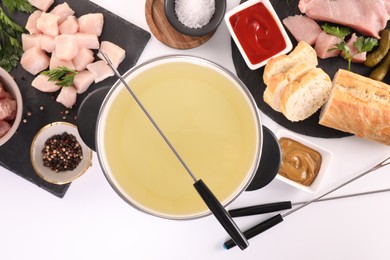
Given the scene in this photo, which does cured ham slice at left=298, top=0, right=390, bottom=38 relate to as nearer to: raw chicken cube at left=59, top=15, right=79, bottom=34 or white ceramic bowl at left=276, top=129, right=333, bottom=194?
white ceramic bowl at left=276, top=129, right=333, bottom=194

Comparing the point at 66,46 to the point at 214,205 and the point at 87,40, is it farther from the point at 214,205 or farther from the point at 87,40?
the point at 214,205

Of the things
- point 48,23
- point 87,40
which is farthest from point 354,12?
point 48,23

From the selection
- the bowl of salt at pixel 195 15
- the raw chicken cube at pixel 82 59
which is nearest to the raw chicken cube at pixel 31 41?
the raw chicken cube at pixel 82 59

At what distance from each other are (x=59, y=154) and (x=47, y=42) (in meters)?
0.32

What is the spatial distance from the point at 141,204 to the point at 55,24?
642mm

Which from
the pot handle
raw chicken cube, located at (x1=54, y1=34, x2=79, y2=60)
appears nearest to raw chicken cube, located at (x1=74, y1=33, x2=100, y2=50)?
raw chicken cube, located at (x1=54, y1=34, x2=79, y2=60)

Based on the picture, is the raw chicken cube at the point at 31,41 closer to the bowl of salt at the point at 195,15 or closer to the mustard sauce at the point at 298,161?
the bowl of salt at the point at 195,15

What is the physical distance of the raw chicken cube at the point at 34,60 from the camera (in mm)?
1395

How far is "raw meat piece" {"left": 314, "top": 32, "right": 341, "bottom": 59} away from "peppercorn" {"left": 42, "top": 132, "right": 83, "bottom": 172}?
2.43 feet

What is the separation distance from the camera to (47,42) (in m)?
1.41

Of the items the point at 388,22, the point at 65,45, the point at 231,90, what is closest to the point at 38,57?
the point at 65,45

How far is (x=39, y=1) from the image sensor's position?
55.6 inches

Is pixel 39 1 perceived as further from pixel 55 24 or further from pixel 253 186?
pixel 253 186

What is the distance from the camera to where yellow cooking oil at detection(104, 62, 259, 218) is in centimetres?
100
